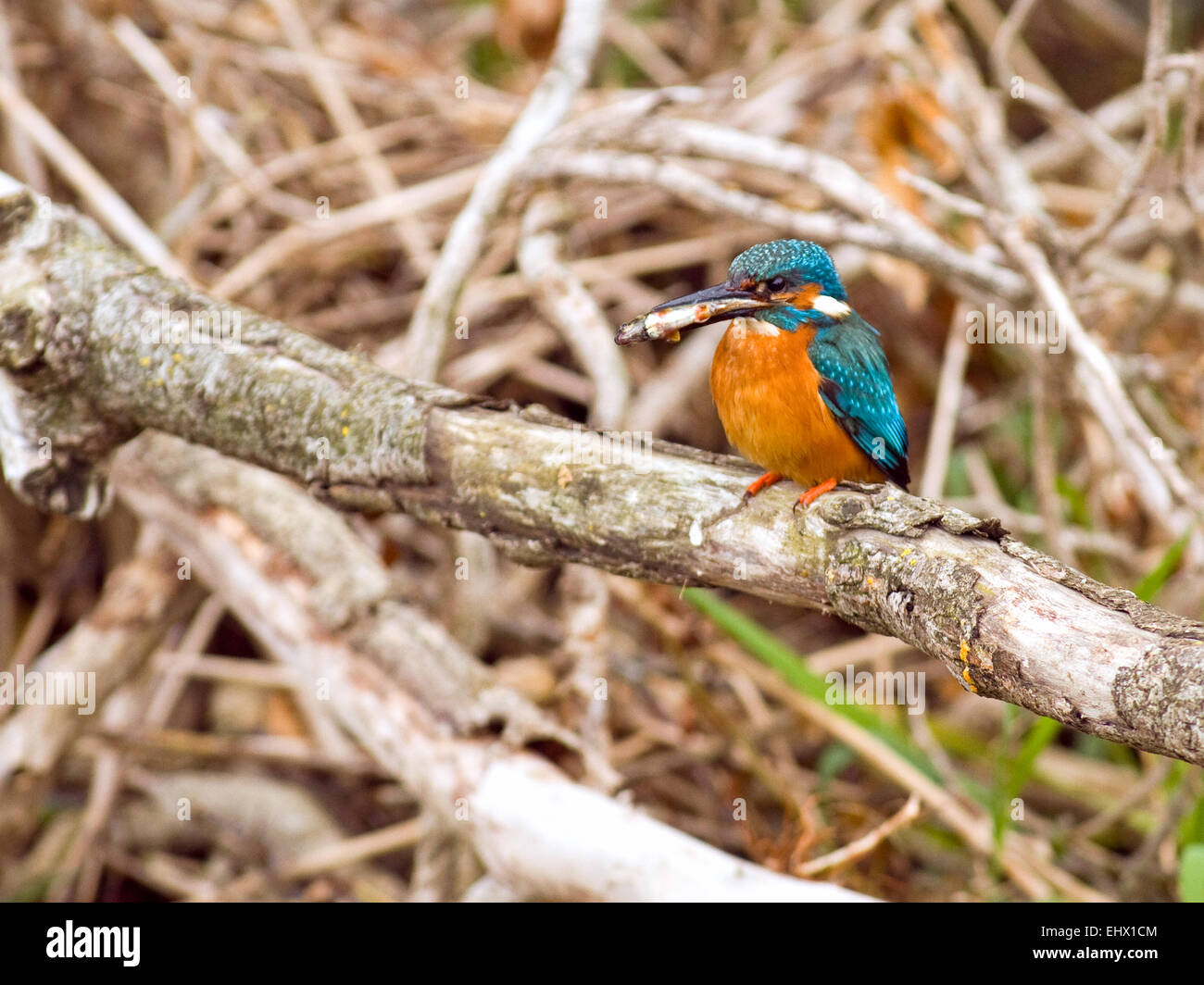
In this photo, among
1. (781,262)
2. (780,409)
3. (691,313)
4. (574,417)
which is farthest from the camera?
(574,417)

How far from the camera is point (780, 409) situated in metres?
2.18

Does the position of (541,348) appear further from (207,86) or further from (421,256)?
(207,86)

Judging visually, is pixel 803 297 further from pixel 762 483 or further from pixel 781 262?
pixel 762 483

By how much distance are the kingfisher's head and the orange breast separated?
48 mm

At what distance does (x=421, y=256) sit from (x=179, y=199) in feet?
3.23

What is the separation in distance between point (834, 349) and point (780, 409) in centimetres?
24

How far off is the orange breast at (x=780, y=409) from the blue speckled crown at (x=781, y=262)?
0.39ft

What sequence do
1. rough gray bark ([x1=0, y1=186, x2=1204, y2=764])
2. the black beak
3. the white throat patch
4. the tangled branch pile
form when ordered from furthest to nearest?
1. the tangled branch pile
2. the white throat patch
3. the black beak
4. rough gray bark ([x1=0, y1=186, x2=1204, y2=764])

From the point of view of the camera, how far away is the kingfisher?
2.17 metres

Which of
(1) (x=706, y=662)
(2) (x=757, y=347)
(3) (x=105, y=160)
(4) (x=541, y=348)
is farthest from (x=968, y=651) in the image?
(3) (x=105, y=160)

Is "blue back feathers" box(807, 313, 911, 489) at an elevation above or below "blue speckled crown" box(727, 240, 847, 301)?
below

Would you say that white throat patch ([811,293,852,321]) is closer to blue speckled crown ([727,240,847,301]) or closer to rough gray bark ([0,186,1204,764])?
blue speckled crown ([727,240,847,301])

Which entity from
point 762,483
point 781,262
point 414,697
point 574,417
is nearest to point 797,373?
point 781,262

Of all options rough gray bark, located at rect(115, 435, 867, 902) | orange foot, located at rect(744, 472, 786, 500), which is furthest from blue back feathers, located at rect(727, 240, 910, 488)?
rough gray bark, located at rect(115, 435, 867, 902)
